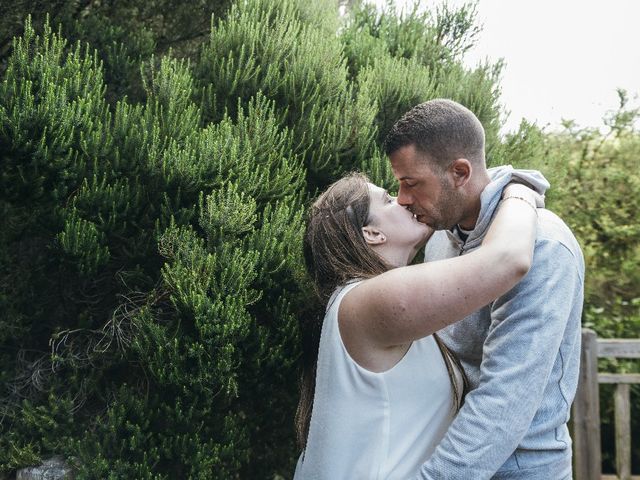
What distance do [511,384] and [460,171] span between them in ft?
2.94

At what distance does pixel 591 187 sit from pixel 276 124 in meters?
3.81

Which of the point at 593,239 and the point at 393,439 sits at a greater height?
the point at 393,439

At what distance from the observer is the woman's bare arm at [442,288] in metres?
1.92

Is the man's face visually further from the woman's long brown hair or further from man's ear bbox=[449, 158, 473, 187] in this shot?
the woman's long brown hair

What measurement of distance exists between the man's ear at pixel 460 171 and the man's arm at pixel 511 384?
589 mm

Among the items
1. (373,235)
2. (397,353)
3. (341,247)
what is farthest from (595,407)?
(397,353)

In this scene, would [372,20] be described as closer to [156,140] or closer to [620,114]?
[620,114]

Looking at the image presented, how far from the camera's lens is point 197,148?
3869 millimetres

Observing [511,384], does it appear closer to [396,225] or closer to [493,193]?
[493,193]

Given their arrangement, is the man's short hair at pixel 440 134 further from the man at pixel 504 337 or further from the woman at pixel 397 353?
the woman at pixel 397 353

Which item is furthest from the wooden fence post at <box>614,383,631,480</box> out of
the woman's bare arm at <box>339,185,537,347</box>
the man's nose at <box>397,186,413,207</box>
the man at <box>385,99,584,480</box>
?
the woman's bare arm at <box>339,185,537,347</box>

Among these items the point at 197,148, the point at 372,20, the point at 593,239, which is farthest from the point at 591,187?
the point at 197,148

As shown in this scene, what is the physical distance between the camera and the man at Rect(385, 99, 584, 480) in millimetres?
2010

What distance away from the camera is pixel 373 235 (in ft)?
8.38
